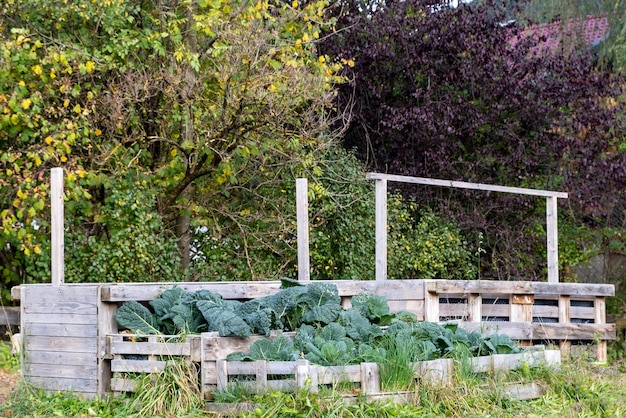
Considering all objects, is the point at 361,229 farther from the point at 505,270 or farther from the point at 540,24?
the point at 540,24

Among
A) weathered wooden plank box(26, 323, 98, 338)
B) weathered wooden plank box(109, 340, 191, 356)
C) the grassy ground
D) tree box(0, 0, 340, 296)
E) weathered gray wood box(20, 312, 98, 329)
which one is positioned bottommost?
the grassy ground

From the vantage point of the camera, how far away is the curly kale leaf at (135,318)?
6.50 metres

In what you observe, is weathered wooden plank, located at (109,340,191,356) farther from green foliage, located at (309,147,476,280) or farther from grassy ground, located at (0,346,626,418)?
green foliage, located at (309,147,476,280)

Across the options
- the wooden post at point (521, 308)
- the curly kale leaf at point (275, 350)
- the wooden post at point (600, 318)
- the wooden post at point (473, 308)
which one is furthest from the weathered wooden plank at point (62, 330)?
the wooden post at point (600, 318)

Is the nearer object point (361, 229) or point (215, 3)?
point (215, 3)

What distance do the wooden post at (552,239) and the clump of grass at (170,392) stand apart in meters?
5.17

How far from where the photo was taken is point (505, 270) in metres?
12.8

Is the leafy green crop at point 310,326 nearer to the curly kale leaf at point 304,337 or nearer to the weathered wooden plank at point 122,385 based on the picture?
the curly kale leaf at point 304,337

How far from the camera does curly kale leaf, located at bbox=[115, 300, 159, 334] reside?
650cm

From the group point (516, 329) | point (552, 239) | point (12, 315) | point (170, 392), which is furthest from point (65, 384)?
point (552, 239)

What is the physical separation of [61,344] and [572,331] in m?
5.12

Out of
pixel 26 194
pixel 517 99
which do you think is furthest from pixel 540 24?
pixel 26 194

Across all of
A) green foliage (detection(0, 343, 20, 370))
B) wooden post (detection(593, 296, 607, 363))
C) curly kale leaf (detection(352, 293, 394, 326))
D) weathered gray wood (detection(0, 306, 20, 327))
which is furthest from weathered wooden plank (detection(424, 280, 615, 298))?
weathered gray wood (detection(0, 306, 20, 327))

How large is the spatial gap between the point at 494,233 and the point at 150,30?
5.90 meters
